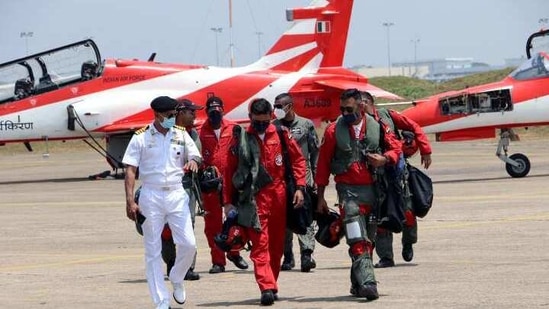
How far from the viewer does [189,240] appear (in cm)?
1153

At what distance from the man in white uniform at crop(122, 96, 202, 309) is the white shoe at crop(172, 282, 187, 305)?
11mm

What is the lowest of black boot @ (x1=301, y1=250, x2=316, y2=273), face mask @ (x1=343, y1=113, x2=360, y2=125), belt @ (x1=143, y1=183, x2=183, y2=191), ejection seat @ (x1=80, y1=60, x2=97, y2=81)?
ejection seat @ (x1=80, y1=60, x2=97, y2=81)

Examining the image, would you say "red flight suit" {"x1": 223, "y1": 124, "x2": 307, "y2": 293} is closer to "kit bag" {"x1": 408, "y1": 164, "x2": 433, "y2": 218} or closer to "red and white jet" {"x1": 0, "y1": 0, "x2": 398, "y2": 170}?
"kit bag" {"x1": 408, "y1": 164, "x2": 433, "y2": 218}

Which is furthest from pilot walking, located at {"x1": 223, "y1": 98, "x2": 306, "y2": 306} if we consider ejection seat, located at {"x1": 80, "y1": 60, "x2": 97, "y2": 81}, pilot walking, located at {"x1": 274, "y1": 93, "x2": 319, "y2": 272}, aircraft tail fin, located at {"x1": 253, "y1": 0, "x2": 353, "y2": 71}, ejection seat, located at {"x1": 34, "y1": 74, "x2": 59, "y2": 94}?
aircraft tail fin, located at {"x1": 253, "y1": 0, "x2": 353, "y2": 71}

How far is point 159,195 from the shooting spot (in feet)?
37.5

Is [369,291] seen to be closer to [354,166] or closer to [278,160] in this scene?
[354,166]

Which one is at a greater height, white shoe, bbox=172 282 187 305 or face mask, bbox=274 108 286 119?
face mask, bbox=274 108 286 119

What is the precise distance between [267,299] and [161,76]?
73.5ft

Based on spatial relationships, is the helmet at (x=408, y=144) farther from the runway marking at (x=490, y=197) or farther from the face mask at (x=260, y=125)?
the runway marking at (x=490, y=197)

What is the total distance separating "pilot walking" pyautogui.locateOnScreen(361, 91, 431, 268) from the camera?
43.9 ft

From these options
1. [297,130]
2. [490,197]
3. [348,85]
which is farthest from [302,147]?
[348,85]

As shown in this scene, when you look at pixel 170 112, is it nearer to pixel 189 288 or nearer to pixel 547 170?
pixel 189 288

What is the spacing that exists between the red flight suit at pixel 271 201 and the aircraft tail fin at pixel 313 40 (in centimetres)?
2378

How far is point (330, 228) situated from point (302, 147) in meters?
2.42
